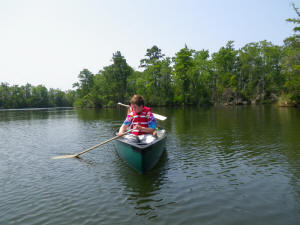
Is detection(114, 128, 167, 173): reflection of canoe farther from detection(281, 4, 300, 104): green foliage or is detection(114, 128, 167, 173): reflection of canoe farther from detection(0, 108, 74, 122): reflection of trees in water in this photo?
detection(281, 4, 300, 104): green foliage

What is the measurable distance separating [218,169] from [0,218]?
6.25 metres

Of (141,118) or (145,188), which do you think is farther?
(141,118)

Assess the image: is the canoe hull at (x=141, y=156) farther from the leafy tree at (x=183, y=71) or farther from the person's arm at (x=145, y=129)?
the leafy tree at (x=183, y=71)

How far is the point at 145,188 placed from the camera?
6.26 metres

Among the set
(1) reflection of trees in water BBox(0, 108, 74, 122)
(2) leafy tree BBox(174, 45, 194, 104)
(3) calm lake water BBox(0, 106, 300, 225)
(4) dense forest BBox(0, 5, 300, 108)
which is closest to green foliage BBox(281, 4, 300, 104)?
(4) dense forest BBox(0, 5, 300, 108)

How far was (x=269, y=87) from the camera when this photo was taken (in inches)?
2447

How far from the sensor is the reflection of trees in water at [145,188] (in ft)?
16.5

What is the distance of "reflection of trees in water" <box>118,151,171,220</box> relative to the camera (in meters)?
5.04

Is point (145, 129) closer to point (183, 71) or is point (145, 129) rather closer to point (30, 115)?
Answer: point (30, 115)

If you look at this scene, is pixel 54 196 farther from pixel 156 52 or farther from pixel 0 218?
pixel 156 52

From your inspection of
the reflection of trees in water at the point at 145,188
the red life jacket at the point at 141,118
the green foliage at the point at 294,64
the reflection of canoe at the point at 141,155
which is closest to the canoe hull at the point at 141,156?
the reflection of canoe at the point at 141,155

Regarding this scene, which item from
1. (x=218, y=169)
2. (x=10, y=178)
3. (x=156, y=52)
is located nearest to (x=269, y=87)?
(x=156, y=52)

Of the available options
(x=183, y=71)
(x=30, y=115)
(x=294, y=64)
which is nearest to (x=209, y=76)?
(x=183, y=71)

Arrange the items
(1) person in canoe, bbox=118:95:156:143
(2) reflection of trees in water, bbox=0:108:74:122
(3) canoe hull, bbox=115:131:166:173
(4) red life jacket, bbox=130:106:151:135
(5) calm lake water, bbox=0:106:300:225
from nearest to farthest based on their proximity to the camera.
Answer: (5) calm lake water, bbox=0:106:300:225 < (3) canoe hull, bbox=115:131:166:173 < (1) person in canoe, bbox=118:95:156:143 < (4) red life jacket, bbox=130:106:151:135 < (2) reflection of trees in water, bbox=0:108:74:122
